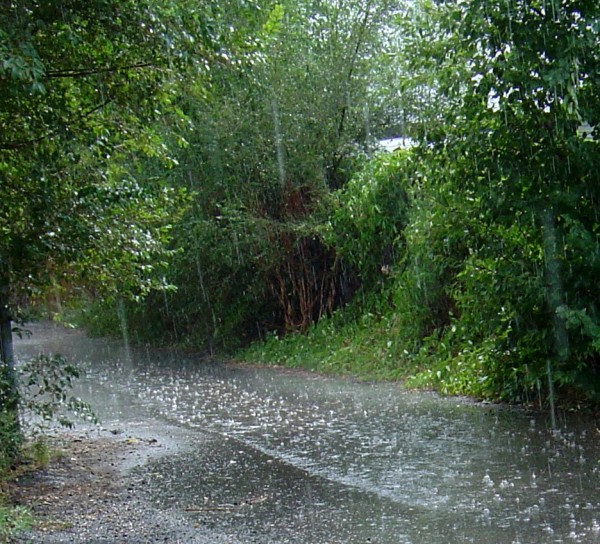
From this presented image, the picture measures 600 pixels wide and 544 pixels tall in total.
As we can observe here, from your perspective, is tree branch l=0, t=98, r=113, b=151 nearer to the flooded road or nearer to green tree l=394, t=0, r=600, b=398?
the flooded road

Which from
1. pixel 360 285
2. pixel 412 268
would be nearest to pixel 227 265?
pixel 360 285

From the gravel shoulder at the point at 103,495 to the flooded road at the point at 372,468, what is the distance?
0.75ft

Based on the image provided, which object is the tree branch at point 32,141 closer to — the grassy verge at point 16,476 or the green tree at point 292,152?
the grassy verge at point 16,476

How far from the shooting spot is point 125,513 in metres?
7.88

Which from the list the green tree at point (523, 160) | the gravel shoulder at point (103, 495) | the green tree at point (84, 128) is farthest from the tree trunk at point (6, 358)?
the green tree at point (523, 160)

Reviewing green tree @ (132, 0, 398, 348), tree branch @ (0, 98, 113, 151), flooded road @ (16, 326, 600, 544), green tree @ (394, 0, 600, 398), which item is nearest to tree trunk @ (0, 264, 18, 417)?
tree branch @ (0, 98, 113, 151)

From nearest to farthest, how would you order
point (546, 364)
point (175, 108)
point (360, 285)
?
point (175, 108), point (546, 364), point (360, 285)

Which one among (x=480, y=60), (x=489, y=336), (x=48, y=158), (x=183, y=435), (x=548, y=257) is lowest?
(x=183, y=435)

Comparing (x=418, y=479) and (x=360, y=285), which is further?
(x=360, y=285)

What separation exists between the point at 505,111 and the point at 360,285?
10.1m

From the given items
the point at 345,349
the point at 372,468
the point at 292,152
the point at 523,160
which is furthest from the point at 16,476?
the point at 292,152

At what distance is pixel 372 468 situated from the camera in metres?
8.90

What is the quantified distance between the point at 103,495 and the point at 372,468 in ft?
8.35

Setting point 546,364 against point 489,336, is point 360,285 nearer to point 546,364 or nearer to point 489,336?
point 489,336
